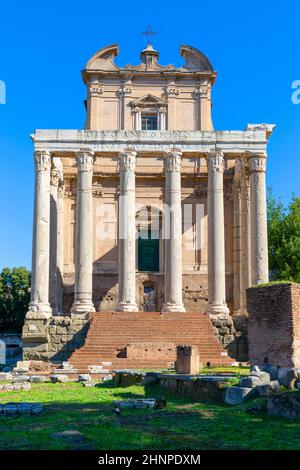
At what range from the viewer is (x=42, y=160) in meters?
32.6

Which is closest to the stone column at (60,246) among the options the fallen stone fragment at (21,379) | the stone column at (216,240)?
the stone column at (216,240)

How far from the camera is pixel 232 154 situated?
1315 inches

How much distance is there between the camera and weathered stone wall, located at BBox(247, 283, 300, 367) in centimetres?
1852

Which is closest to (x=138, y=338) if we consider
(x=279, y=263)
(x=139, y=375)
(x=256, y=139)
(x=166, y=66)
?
(x=139, y=375)

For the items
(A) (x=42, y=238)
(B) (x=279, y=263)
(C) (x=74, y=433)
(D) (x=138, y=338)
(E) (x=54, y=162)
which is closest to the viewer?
(C) (x=74, y=433)

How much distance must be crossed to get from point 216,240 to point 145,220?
304 inches

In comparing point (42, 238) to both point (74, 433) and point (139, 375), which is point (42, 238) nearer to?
point (139, 375)

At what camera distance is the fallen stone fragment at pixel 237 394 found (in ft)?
44.8

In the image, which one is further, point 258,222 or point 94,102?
point 94,102

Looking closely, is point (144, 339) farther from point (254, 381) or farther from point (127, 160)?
point (254, 381)

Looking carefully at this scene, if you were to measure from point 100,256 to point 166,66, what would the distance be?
41.1ft

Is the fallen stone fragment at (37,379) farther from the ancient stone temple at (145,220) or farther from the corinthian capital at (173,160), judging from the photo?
the corinthian capital at (173,160)

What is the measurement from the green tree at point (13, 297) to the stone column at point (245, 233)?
22.5m

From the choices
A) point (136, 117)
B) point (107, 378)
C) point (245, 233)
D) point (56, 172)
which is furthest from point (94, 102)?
point (107, 378)
